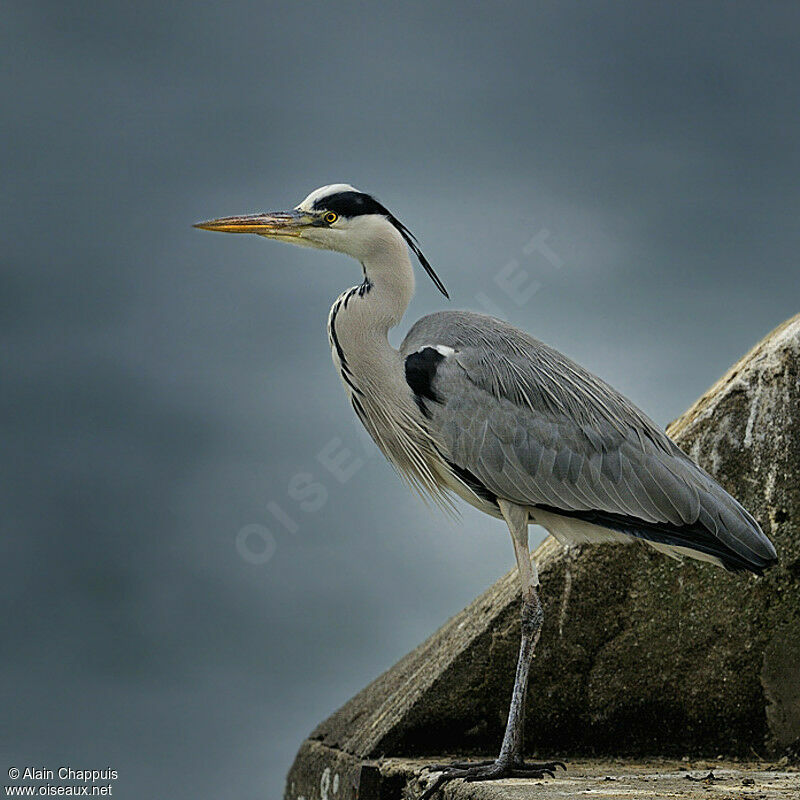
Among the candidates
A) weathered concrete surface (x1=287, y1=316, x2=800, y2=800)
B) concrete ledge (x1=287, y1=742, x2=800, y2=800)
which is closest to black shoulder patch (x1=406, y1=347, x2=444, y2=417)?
weathered concrete surface (x1=287, y1=316, x2=800, y2=800)

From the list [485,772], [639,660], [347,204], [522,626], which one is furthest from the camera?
[639,660]

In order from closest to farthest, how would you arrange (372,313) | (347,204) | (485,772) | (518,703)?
1. (485,772)
2. (518,703)
3. (372,313)
4. (347,204)

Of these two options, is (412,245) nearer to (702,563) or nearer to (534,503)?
(534,503)

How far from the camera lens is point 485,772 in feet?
17.1

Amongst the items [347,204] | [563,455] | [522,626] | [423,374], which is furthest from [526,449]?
[347,204]

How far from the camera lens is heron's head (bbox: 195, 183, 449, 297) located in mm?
6098

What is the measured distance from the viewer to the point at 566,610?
630 centimetres

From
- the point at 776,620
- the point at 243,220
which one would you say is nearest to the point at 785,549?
the point at 776,620

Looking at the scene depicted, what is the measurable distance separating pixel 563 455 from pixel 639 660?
59.0 inches

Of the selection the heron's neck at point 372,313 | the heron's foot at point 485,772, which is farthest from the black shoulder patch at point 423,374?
the heron's foot at point 485,772

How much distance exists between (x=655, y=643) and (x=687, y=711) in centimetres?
42

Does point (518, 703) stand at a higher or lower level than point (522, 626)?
lower

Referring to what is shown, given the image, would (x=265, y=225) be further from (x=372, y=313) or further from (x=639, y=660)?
(x=639, y=660)

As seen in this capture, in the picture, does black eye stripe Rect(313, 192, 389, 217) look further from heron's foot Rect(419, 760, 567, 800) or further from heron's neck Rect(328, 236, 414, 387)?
heron's foot Rect(419, 760, 567, 800)
